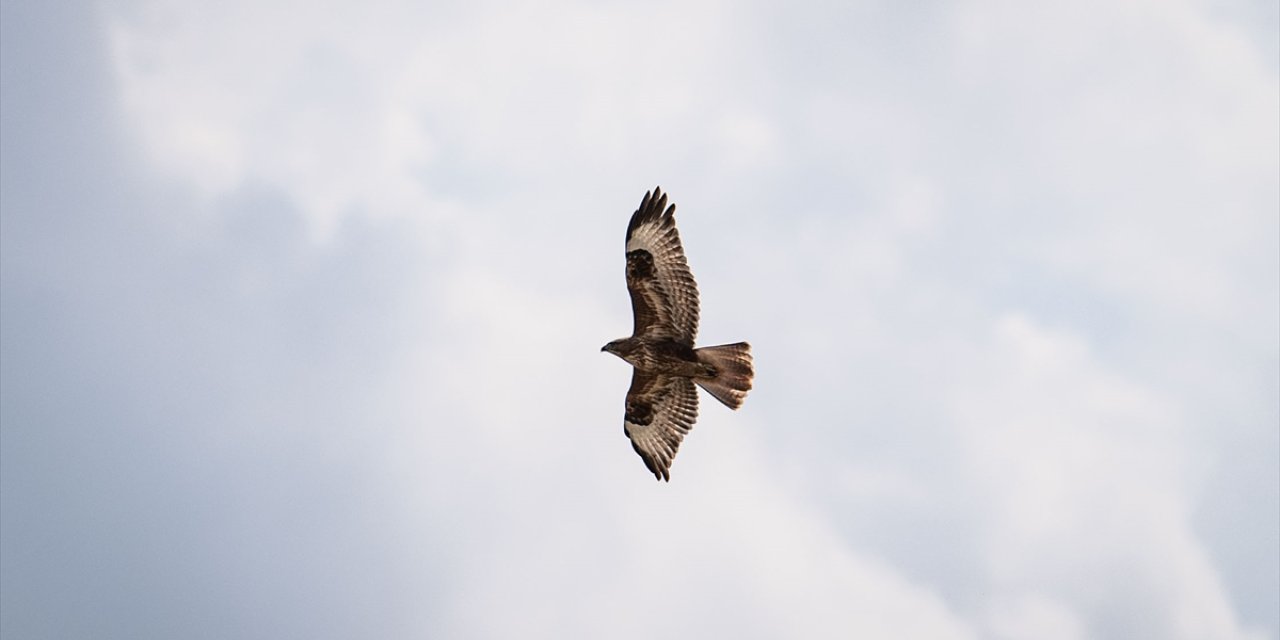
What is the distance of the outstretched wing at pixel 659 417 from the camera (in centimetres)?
1625

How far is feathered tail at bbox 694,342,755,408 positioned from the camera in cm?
1531

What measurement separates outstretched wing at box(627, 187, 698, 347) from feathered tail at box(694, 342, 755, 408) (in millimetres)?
349

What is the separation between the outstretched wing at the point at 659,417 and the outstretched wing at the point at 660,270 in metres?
1.20

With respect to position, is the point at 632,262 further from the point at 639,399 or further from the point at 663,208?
the point at 639,399

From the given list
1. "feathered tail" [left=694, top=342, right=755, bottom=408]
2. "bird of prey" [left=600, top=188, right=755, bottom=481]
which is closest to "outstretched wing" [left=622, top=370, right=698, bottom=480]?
"bird of prey" [left=600, top=188, right=755, bottom=481]

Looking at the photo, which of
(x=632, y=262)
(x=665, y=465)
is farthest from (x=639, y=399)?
(x=632, y=262)

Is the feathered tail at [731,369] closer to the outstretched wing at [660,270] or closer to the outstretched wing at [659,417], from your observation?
the outstretched wing at [660,270]

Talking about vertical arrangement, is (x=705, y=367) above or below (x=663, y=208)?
below

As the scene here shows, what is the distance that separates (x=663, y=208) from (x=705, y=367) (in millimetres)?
2232

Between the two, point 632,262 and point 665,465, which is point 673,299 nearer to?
point 632,262

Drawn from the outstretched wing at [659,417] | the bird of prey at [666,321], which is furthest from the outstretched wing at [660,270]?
the outstretched wing at [659,417]

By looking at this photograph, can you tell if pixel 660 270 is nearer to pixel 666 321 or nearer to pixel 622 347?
pixel 666 321

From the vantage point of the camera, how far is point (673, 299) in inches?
598

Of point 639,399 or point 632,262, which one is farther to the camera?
point 639,399
